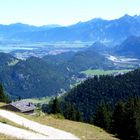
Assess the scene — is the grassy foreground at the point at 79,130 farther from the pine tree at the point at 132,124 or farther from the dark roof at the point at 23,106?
the dark roof at the point at 23,106

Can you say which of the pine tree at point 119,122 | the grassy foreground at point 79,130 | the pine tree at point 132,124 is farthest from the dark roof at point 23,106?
the grassy foreground at point 79,130

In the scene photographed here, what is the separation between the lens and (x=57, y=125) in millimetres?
49000

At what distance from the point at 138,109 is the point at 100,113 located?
4343 cm

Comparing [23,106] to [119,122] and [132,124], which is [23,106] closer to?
[119,122]

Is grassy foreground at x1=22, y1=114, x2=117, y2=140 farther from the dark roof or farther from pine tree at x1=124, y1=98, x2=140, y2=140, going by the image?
the dark roof

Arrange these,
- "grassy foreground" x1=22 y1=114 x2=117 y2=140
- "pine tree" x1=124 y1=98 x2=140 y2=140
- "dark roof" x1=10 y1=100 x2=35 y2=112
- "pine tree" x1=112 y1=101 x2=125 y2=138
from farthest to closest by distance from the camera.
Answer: "dark roof" x1=10 y1=100 x2=35 y2=112
"pine tree" x1=112 y1=101 x2=125 y2=138
"pine tree" x1=124 y1=98 x2=140 y2=140
"grassy foreground" x1=22 y1=114 x2=117 y2=140

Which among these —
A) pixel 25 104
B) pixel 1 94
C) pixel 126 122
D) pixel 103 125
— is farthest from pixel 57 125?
pixel 1 94

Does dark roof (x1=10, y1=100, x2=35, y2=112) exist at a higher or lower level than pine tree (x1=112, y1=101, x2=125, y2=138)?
lower

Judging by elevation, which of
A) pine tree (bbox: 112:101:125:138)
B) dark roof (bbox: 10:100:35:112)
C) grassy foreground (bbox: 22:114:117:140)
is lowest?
dark roof (bbox: 10:100:35:112)

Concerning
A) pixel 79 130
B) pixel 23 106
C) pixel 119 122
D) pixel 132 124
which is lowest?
pixel 23 106

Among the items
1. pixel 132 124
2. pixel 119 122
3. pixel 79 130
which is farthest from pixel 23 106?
pixel 79 130

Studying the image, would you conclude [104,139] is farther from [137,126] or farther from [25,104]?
[25,104]

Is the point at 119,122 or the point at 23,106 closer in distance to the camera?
the point at 119,122

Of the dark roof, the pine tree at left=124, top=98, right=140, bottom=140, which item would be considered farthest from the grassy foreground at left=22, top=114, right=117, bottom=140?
the dark roof
